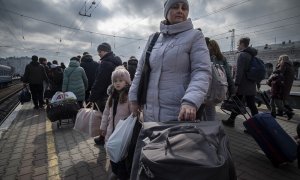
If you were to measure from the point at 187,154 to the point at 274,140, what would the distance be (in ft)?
8.69

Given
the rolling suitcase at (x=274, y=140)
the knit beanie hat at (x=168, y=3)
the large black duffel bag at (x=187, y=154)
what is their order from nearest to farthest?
the large black duffel bag at (x=187, y=154)
the knit beanie hat at (x=168, y=3)
the rolling suitcase at (x=274, y=140)

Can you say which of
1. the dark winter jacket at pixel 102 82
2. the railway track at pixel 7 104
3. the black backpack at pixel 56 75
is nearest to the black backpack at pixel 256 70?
the dark winter jacket at pixel 102 82

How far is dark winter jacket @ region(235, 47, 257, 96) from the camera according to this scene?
5051mm

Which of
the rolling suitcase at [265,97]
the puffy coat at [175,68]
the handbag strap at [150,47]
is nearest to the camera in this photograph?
the puffy coat at [175,68]

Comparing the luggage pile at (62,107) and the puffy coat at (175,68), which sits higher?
the puffy coat at (175,68)

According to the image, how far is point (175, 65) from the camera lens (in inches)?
74.3

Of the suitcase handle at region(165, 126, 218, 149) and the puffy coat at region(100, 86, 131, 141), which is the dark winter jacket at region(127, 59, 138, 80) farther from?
the suitcase handle at region(165, 126, 218, 149)

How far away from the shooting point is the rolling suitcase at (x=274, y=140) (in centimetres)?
328

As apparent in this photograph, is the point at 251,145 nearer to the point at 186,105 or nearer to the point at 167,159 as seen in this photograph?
the point at 186,105

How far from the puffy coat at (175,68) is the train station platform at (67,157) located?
187 cm

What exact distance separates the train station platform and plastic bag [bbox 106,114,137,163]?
4.04 ft

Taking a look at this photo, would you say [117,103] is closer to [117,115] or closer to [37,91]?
[117,115]

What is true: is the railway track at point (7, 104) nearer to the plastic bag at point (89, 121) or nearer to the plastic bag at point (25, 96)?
the plastic bag at point (25, 96)

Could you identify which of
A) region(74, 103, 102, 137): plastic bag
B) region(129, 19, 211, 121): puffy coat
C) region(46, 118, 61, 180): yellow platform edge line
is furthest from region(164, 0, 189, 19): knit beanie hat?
region(46, 118, 61, 180): yellow platform edge line
